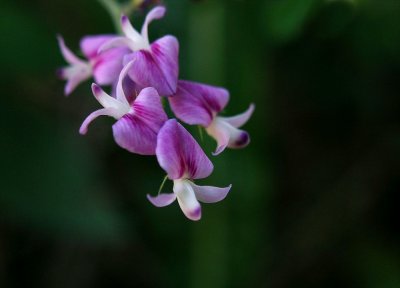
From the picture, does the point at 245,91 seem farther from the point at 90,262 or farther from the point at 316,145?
the point at 90,262

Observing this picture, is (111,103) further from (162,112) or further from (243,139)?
A: (243,139)

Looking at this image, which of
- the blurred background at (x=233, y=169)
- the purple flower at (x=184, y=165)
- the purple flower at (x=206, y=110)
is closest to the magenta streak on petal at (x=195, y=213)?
the purple flower at (x=184, y=165)

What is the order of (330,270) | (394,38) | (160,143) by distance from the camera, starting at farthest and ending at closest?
(330,270)
(394,38)
(160,143)

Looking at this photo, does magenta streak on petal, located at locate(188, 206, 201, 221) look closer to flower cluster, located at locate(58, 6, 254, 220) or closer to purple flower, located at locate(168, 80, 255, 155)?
flower cluster, located at locate(58, 6, 254, 220)

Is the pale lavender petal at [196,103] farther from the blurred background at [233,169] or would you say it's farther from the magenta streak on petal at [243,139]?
the blurred background at [233,169]

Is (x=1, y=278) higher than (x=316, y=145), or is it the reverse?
(x=316, y=145)

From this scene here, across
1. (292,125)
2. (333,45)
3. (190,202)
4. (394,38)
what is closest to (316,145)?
(292,125)
